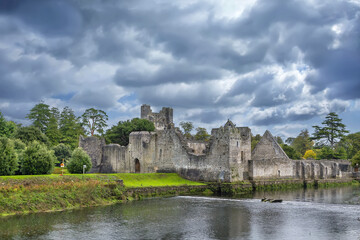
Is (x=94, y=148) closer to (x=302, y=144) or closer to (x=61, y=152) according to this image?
(x=61, y=152)

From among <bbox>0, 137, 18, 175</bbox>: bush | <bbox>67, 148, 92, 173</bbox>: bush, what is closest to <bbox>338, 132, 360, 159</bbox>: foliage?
<bbox>67, 148, 92, 173</bbox>: bush

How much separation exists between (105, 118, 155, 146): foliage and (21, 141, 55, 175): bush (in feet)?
108

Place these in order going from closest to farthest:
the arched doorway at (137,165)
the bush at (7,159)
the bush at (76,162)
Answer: the bush at (7,159) → the bush at (76,162) → the arched doorway at (137,165)

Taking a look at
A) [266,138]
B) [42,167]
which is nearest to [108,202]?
[42,167]

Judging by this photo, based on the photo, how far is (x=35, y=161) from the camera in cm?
3203

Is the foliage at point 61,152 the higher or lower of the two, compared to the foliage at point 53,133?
lower

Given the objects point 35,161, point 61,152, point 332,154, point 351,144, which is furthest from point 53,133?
point 351,144

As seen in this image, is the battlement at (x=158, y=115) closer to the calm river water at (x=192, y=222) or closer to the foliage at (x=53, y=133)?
the foliage at (x=53, y=133)

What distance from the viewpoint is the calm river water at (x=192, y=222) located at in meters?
19.9

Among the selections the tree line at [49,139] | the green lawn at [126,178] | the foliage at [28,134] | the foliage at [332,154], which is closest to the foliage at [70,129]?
the tree line at [49,139]

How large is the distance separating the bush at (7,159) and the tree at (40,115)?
46552mm

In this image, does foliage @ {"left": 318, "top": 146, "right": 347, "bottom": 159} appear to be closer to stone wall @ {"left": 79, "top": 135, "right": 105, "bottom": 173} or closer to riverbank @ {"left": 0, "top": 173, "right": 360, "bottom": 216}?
riverbank @ {"left": 0, "top": 173, "right": 360, "bottom": 216}

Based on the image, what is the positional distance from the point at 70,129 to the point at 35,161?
49169 millimetres

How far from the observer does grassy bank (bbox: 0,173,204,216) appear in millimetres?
25830
